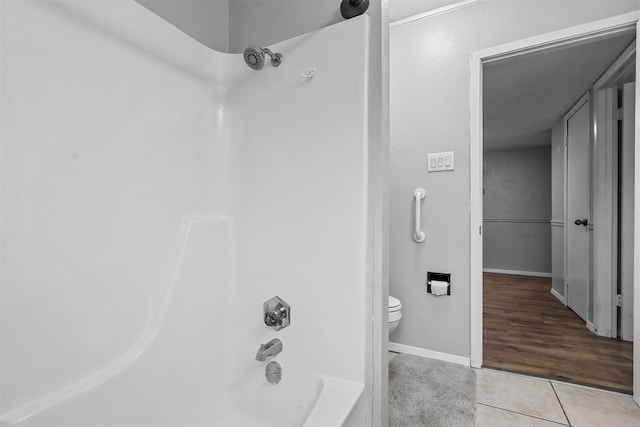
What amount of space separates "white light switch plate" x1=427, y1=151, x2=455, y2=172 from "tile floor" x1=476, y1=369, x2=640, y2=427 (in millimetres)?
1307

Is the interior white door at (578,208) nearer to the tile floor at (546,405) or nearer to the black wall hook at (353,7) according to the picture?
the tile floor at (546,405)

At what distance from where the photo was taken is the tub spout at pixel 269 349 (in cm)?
108

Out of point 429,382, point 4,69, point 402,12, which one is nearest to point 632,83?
point 402,12

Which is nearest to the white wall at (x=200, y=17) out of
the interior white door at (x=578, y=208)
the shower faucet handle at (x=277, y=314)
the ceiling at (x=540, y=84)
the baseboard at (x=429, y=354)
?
the shower faucet handle at (x=277, y=314)

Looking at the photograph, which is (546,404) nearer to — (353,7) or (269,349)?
(269,349)

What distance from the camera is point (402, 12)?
6.96ft

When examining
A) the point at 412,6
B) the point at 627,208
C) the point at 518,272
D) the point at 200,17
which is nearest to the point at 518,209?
the point at 518,272

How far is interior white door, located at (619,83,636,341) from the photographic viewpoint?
2.20m

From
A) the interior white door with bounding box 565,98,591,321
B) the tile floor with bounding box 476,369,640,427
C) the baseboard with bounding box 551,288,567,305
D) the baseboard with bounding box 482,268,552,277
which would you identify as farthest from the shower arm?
the baseboard with bounding box 482,268,552,277

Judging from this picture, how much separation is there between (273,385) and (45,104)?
1127 mm

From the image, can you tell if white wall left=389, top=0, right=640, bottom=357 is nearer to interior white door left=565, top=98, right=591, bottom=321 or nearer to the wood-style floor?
the wood-style floor

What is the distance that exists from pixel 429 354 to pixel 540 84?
2.75m

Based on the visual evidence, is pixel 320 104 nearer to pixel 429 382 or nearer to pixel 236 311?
pixel 236 311

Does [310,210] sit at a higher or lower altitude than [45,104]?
lower
